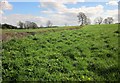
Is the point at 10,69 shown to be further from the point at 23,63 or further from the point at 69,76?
the point at 69,76

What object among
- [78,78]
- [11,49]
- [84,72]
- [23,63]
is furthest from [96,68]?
[11,49]

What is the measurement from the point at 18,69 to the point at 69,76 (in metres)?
3.69

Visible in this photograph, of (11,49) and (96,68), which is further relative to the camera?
(11,49)

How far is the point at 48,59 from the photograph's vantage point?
657 inches

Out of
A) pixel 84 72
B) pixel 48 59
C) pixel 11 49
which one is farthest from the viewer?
pixel 11 49

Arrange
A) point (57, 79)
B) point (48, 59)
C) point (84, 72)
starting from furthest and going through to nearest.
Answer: point (48, 59) < point (84, 72) < point (57, 79)

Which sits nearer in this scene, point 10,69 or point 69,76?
point 69,76

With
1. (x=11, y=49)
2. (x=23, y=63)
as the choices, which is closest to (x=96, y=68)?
(x=23, y=63)

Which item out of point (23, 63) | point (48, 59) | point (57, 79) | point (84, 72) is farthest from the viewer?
point (48, 59)

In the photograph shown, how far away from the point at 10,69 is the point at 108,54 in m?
8.47

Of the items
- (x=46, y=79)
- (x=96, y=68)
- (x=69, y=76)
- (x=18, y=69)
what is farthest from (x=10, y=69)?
(x=96, y=68)

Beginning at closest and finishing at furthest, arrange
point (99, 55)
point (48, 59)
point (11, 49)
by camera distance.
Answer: point (48, 59)
point (99, 55)
point (11, 49)

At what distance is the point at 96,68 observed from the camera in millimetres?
14766

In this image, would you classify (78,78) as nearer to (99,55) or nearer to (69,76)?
(69,76)
